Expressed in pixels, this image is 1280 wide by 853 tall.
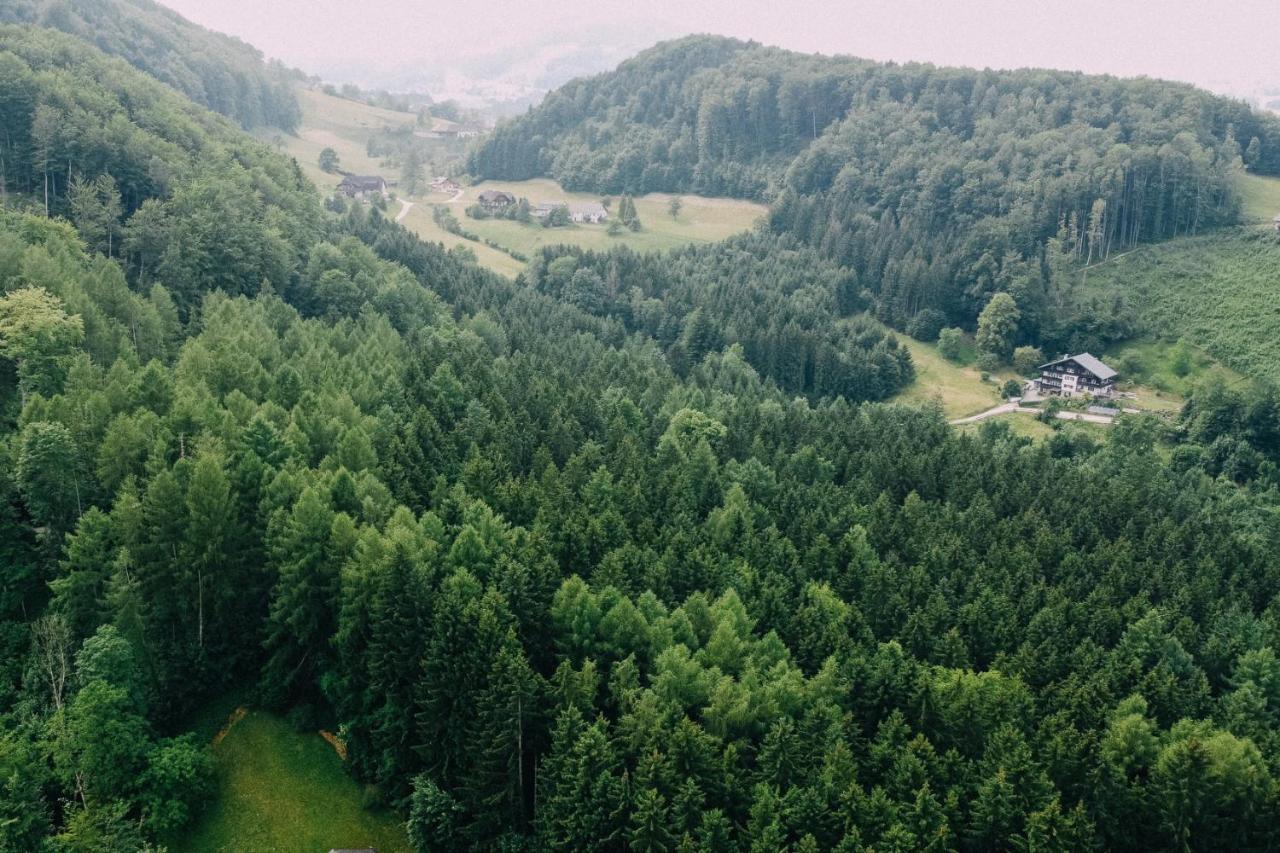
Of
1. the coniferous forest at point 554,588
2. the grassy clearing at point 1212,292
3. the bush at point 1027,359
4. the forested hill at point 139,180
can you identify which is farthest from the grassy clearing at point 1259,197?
the forested hill at point 139,180

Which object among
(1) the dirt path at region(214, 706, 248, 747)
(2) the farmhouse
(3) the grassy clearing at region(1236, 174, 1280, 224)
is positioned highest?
(3) the grassy clearing at region(1236, 174, 1280, 224)

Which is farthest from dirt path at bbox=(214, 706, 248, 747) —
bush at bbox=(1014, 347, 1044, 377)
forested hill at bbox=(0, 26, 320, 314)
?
bush at bbox=(1014, 347, 1044, 377)

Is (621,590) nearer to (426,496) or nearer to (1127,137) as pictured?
(426,496)

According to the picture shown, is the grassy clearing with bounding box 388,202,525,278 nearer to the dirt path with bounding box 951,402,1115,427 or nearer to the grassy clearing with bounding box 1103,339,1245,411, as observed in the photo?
the dirt path with bounding box 951,402,1115,427

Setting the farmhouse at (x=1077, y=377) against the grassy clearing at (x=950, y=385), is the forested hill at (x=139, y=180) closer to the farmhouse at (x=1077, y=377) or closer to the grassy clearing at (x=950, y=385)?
the grassy clearing at (x=950, y=385)

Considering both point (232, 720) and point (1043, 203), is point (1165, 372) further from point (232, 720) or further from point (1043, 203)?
point (232, 720)
